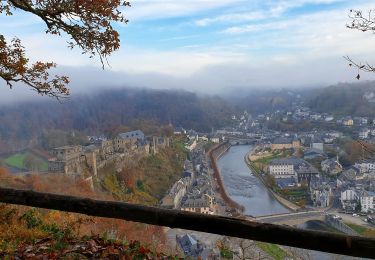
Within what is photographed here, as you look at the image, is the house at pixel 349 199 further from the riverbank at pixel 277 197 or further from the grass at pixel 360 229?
the grass at pixel 360 229

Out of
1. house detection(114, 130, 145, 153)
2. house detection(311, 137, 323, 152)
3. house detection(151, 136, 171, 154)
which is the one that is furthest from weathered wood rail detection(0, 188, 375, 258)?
house detection(311, 137, 323, 152)

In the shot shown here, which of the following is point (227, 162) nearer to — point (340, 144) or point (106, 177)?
point (340, 144)

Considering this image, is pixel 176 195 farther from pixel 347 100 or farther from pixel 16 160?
pixel 347 100

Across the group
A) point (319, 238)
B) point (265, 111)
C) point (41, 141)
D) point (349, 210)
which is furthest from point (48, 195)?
point (265, 111)

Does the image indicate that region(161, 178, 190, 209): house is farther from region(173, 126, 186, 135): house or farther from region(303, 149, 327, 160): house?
region(173, 126, 186, 135): house

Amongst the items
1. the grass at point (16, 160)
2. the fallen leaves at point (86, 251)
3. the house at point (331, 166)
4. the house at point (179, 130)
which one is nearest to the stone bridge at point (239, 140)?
the house at point (179, 130)
